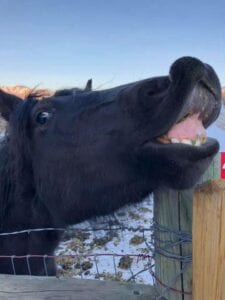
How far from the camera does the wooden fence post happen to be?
54.9 inches

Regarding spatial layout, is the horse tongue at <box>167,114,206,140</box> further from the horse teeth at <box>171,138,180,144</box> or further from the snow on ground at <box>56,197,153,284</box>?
the snow on ground at <box>56,197,153,284</box>

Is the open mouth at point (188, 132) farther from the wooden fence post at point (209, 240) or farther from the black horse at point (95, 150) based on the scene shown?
the wooden fence post at point (209, 240)

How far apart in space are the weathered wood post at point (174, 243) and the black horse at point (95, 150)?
3.5 inches

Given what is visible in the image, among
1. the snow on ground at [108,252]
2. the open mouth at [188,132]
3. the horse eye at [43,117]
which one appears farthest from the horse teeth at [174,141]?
the snow on ground at [108,252]

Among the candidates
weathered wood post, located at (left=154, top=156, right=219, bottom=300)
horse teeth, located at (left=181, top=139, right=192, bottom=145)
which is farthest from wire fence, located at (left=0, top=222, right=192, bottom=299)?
horse teeth, located at (left=181, top=139, right=192, bottom=145)

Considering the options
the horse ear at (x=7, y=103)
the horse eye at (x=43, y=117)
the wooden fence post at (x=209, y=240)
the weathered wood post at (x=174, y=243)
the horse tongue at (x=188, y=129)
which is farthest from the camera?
the horse ear at (x=7, y=103)

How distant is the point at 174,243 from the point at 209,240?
0.26 meters

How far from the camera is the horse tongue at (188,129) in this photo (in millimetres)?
1746

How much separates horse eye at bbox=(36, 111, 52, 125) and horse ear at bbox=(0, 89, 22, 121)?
1.94 ft

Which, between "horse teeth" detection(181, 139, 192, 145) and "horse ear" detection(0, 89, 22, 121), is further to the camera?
"horse ear" detection(0, 89, 22, 121)

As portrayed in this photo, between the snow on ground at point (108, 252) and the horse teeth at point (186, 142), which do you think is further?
the snow on ground at point (108, 252)

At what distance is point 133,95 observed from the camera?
201 centimetres

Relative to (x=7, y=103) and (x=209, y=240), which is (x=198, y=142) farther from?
(x=7, y=103)

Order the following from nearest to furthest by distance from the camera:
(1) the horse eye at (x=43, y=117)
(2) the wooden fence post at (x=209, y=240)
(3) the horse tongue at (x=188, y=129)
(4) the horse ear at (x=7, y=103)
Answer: (2) the wooden fence post at (x=209, y=240) < (3) the horse tongue at (x=188, y=129) < (1) the horse eye at (x=43, y=117) < (4) the horse ear at (x=7, y=103)
